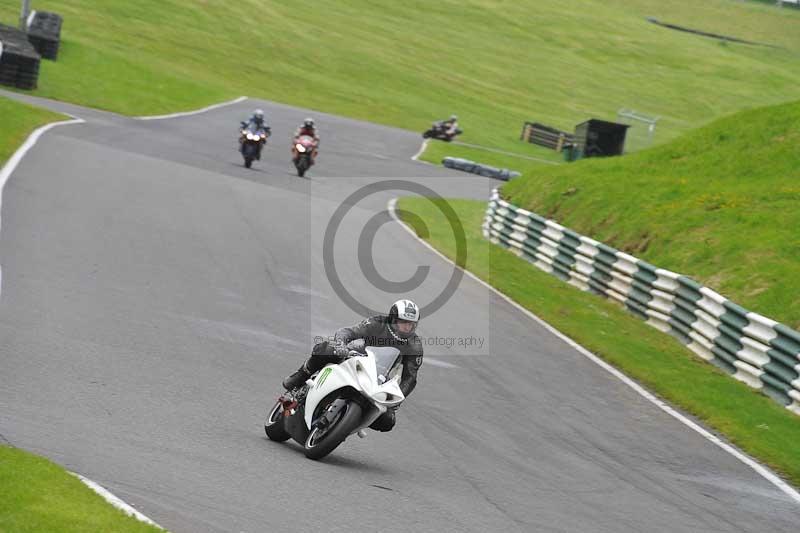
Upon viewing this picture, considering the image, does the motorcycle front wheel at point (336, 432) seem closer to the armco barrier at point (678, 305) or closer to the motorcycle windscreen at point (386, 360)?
the motorcycle windscreen at point (386, 360)

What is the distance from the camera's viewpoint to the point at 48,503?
670cm

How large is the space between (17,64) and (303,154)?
11.6 m

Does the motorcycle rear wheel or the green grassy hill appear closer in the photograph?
the motorcycle rear wheel

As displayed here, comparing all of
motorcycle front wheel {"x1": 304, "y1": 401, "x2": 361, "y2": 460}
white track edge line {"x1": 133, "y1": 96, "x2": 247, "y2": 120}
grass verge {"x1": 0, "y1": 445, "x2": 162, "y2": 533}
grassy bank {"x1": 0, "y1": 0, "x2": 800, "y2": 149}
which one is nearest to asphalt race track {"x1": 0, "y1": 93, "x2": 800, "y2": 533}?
motorcycle front wheel {"x1": 304, "y1": 401, "x2": 361, "y2": 460}

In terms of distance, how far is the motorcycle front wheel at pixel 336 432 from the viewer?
30.4ft

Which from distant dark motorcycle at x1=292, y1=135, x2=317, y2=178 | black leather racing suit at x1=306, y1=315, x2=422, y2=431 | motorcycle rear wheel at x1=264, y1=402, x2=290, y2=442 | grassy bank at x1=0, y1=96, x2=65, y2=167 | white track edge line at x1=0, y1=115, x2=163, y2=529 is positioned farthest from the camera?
distant dark motorcycle at x1=292, y1=135, x2=317, y2=178

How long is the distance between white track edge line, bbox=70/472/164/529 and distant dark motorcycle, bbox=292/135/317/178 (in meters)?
27.3

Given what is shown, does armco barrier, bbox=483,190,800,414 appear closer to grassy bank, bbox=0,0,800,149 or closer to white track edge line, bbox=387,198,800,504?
white track edge line, bbox=387,198,800,504

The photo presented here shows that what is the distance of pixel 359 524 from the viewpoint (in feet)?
25.5

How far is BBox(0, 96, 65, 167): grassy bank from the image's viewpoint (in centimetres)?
2625

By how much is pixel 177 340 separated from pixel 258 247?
7.67 m

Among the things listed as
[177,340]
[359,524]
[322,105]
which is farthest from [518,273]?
[322,105]

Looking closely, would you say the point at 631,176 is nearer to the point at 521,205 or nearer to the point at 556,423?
the point at 521,205

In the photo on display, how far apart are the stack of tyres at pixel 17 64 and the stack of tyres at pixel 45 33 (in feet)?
20.7
